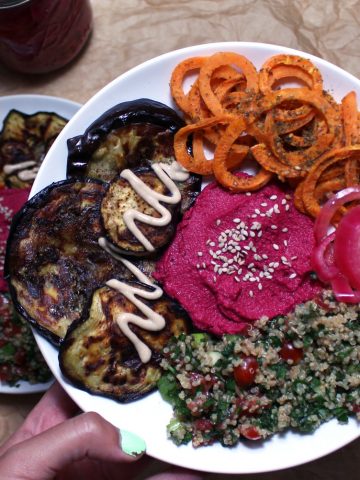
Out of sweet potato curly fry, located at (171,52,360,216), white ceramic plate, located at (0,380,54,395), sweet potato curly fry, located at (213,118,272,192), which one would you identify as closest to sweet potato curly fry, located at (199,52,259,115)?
sweet potato curly fry, located at (171,52,360,216)

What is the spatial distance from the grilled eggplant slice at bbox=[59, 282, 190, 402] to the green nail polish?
16 centimetres

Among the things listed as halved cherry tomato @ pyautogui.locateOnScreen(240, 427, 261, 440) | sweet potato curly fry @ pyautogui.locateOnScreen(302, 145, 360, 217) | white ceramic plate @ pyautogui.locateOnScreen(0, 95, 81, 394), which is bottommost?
halved cherry tomato @ pyautogui.locateOnScreen(240, 427, 261, 440)

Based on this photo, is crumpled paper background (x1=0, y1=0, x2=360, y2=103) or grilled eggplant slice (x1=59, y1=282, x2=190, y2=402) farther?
crumpled paper background (x1=0, y1=0, x2=360, y2=103)

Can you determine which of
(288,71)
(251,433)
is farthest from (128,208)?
(251,433)

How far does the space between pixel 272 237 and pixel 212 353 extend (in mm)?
564

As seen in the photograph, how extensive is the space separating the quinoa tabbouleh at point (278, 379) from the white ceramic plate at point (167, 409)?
62 mm

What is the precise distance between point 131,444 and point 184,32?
248 cm

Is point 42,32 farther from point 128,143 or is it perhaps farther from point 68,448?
point 68,448

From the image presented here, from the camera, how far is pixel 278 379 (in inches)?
86.7

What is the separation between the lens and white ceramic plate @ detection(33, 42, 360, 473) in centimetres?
224

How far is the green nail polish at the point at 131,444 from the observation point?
217 centimetres

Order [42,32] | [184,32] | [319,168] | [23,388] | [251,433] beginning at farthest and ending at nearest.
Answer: [184,32] → [23,388] → [42,32] → [319,168] → [251,433]

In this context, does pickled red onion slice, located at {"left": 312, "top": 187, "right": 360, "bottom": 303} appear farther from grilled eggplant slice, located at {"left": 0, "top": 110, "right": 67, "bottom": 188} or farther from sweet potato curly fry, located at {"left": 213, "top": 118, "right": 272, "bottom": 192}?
grilled eggplant slice, located at {"left": 0, "top": 110, "right": 67, "bottom": 188}

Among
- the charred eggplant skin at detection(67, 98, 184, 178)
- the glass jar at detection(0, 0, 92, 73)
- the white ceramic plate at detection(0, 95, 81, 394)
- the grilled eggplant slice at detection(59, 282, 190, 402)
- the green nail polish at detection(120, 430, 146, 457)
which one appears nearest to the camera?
the green nail polish at detection(120, 430, 146, 457)
